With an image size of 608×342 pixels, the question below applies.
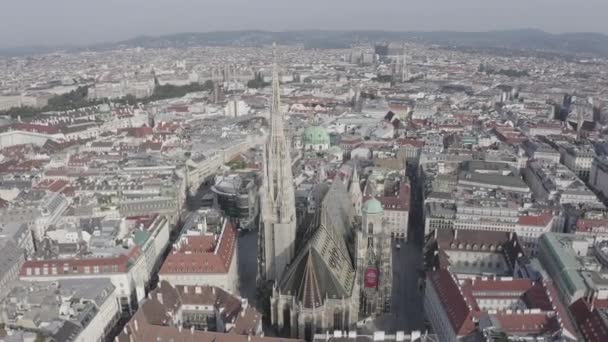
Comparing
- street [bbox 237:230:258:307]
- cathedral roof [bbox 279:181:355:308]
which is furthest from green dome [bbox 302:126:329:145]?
cathedral roof [bbox 279:181:355:308]

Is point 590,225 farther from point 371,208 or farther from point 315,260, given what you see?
point 315,260

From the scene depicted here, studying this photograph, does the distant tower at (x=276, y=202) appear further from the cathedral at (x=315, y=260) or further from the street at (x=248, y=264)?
the street at (x=248, y=264)

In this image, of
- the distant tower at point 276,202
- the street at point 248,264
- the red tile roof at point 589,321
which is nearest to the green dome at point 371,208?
the distant tower at point 276,202

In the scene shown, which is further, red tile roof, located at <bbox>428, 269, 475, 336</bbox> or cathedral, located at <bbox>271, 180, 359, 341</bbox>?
cathedral, located at <bbox>271, 180, 359, 341</bbox>

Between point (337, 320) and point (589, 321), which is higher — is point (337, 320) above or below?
below

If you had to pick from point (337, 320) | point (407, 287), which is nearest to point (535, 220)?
point (407, 287)

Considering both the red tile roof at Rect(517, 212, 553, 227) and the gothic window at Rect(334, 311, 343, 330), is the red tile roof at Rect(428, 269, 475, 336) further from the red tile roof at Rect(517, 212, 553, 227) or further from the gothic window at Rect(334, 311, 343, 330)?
the red tile roof at Rect(517, 212, 553, 227)
